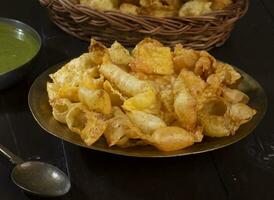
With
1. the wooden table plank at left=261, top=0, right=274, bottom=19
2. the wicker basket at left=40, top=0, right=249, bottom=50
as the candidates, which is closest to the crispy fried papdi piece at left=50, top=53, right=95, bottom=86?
the wicker basket at left=40, top=0, right=249, bottom=50

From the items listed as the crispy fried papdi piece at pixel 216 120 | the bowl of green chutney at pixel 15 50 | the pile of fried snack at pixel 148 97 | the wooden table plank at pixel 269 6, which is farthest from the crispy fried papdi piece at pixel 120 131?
the wooden table plank at pixel 269 6

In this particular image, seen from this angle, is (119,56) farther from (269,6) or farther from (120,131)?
(269,6)

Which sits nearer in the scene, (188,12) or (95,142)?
(95,142)

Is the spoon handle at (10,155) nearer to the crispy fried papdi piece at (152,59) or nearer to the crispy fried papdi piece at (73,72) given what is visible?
the crispy fried papdi piece at (73,72)

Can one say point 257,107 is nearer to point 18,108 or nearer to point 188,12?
point 188,12

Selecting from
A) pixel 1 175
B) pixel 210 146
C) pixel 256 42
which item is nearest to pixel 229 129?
pixel 210 146

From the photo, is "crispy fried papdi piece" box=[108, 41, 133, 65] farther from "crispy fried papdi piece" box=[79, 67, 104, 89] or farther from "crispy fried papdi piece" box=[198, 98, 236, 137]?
"crispy fried papdi piece" box=[198, 98, 236, 137]
